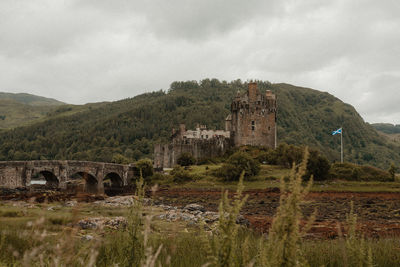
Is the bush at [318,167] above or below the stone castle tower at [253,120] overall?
below

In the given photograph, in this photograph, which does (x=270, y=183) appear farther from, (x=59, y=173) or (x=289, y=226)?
(x=289, y=226)

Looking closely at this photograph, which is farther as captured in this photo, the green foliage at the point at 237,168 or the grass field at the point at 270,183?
the green foliage at the point at 237,168

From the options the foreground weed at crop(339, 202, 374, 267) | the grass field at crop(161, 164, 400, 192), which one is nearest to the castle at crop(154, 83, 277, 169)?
the grass field at crop(161, 164, 400, 192)

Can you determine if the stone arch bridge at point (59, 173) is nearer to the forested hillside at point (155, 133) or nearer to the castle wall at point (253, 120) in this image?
the castle wall at point (253, 120)

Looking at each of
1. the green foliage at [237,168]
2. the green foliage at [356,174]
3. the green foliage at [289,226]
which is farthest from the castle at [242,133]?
the green foliage at [289,226]

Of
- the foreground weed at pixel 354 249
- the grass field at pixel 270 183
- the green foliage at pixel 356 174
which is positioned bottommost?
the grass field at pixel 270 183

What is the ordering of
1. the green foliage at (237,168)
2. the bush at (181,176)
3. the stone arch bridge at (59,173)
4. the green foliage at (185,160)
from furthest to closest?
1. the green foliage at (185,160)
2. the bush at (181,176)
3. the green foliage at (237,168)
4. the stone arch bridge at (59,173)

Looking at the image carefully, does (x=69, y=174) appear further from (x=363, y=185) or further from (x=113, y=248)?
(x=113, y=248)

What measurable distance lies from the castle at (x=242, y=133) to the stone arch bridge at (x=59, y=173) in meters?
11.7

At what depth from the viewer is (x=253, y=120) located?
7831 cm

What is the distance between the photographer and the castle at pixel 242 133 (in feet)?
254

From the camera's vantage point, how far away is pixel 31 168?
51.1m

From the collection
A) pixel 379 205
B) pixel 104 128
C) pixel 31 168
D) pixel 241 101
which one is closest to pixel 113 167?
pixel 31 168

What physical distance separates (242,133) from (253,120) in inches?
143
